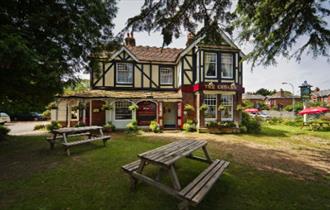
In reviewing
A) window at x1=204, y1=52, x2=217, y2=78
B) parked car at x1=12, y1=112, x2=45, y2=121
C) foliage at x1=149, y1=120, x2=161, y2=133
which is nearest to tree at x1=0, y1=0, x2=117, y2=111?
foliage at x1=149, y1=120, x2=161, y2=133

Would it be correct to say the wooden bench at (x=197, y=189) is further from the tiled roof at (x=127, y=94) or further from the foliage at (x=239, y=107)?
the foliage at (x=239, y=107)

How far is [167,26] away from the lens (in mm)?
5641

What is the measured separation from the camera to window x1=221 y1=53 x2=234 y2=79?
1677 cm

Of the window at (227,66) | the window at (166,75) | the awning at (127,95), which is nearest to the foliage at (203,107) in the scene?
the awning at (127,95)

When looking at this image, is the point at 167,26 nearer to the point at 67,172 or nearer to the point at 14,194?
the point at 67,172

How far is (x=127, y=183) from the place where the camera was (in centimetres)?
487

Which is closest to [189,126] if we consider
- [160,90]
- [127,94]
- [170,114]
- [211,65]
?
[170,114]

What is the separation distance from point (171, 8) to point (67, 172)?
5.35m

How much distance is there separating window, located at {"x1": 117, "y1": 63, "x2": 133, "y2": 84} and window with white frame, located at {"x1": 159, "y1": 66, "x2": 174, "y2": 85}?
2.68 m

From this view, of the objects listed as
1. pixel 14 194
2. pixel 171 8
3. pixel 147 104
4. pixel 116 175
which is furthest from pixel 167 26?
pixel 147 104

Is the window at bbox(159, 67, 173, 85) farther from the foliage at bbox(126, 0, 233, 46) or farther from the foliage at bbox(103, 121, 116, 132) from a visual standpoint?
the foliage at bbox(126, 0, 233, 46)

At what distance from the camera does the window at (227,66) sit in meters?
16.8

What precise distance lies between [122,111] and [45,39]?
36.1 feet

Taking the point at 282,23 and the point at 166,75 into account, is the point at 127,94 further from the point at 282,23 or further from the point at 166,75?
the point at 282,23
